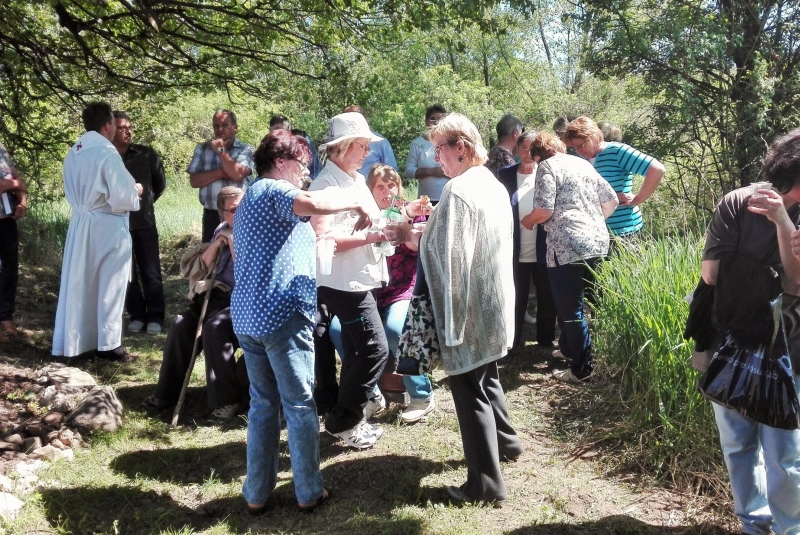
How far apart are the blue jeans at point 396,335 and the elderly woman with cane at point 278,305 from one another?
1.22 m

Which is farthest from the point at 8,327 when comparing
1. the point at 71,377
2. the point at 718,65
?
the point at 718,65

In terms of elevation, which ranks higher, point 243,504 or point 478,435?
point 478,435

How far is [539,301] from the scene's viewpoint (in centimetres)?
661

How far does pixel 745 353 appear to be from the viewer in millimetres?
3043

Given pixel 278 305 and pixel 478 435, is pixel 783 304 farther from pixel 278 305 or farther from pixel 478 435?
pixel 278 305

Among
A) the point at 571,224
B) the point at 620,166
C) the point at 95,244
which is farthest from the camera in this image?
the point at 95,244

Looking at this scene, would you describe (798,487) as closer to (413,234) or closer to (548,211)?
(413,234)

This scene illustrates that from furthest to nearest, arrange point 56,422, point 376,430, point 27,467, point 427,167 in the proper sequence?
1. point 427,167
2. point 56,422
3. point 376,430
4. point 27,467

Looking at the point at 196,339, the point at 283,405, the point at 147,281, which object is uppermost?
the point at 147,281

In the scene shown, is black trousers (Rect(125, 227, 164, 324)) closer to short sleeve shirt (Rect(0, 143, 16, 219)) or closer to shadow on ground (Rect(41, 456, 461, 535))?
short sleeve shirt (Rect(0, 143, 16, 219))

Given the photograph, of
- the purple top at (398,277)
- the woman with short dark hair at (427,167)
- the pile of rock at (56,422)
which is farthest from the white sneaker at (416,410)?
the woman with short dark hair at (427,167)

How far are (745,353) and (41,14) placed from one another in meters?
9.85

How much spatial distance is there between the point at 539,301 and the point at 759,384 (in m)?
3.64

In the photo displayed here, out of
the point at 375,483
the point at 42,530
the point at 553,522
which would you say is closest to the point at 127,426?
the point at 42,530
